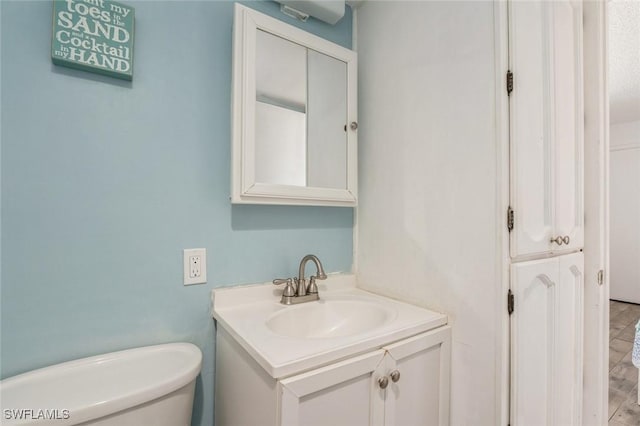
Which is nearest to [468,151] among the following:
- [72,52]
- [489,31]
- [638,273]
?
[489,31]

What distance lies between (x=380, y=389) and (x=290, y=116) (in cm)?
100

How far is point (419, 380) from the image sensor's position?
94 cm

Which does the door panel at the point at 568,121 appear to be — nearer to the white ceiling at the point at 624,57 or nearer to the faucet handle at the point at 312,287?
the white ceiling at the point at 624,57

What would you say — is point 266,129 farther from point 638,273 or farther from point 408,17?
point 638,273

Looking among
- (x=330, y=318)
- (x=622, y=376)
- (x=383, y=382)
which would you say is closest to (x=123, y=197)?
(x=330, y=318)

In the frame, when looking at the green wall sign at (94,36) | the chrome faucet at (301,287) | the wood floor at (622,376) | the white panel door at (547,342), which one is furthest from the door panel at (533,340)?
the green wall sign at (94,36)

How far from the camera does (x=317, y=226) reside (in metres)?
1.37

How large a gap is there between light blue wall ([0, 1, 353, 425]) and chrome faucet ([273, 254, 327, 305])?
102 millimetres

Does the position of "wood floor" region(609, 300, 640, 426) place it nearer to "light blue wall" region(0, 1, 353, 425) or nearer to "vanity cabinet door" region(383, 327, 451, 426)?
"vanity cabinet door" region(383, 327, 451, 426)

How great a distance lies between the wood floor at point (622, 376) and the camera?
1.72 m

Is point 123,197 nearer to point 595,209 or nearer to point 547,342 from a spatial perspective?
point 547,342

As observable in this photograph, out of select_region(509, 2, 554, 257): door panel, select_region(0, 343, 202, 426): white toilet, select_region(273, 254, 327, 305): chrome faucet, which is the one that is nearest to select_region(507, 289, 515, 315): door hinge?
select_region(509, 2, 554, 257): door panel

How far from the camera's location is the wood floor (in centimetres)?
172

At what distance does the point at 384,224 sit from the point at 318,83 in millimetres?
677
